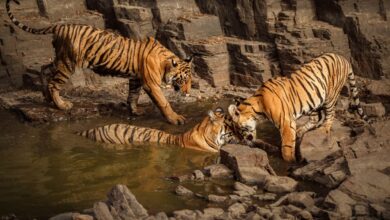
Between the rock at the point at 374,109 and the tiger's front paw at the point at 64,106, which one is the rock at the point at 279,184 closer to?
the rock at the point at 374,109

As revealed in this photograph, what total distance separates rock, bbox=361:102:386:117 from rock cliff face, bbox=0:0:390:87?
1221mm

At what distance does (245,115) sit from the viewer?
736 cm

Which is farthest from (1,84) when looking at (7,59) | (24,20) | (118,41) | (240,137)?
(240,137)

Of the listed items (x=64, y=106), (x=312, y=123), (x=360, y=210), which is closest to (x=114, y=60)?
(x=64, y=106)

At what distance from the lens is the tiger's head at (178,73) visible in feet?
29.1

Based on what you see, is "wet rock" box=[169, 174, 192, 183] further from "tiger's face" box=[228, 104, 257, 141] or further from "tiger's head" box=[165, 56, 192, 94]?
"tiger's head" box=[165, 56, 192, 94]

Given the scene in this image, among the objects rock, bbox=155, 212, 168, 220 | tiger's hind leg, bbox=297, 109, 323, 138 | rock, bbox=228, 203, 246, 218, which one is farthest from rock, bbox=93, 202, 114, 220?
tiger's hind leg, bbox=297, 109, 323, 138

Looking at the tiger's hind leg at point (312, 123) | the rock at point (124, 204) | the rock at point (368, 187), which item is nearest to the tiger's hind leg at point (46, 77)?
the tiger's hind leg at point (312, 123)

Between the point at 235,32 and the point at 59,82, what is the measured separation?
317 centimetres

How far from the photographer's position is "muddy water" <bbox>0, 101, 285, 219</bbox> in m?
6.39

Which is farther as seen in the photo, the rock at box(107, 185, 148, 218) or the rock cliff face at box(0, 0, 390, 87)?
the rock cliff face at box(0, 0, 390, 87)

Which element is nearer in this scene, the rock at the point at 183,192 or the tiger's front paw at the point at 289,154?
the rock at the point at 183,192

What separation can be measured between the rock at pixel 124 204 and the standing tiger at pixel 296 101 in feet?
6.87

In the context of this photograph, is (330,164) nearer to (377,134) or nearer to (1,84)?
(377,134)
